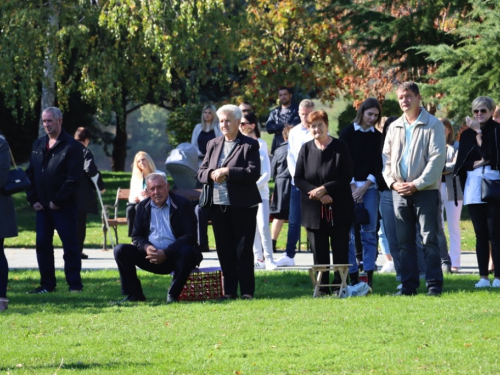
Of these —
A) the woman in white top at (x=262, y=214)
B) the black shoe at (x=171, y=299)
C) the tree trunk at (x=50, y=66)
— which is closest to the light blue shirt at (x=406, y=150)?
the black shoe at (x=171, y=299)

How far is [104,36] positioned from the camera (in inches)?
1009

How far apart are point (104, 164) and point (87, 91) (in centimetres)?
9979

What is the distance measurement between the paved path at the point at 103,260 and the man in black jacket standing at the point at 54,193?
2545 mm

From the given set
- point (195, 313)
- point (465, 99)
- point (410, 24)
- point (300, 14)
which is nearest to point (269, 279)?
point (195, 313)

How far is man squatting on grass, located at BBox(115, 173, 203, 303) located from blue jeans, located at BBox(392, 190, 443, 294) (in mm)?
2108

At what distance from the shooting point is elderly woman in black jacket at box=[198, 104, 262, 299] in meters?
10.4

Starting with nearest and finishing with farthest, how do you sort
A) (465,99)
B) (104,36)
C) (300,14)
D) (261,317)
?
(261,317) → (465,99) → (104,36) → (300,14)

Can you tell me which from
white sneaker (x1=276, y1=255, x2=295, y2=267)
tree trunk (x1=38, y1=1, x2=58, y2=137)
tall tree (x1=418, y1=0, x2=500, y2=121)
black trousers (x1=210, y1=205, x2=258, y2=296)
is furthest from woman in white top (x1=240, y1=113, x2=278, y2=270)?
tree trunk (x1=38, y1=1, x2=58, y2=137)

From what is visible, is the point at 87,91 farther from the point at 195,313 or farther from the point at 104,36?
the point at 195,313

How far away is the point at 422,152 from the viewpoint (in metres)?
10.1

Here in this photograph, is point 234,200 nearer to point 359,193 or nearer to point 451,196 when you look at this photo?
point 359,193

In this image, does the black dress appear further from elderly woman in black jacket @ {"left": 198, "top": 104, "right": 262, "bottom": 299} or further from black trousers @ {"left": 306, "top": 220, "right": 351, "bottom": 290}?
elderly woman in black jacket @ {"left": 198, "top": 104, "right": 262, "bottom": 299}

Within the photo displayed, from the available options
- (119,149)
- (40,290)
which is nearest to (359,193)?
(40,290)

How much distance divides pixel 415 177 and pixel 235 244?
6.58 feet
